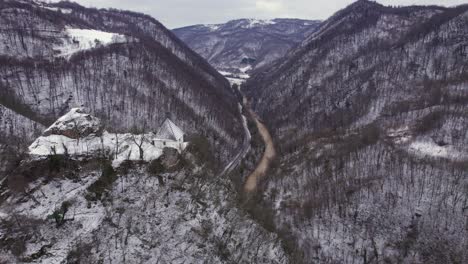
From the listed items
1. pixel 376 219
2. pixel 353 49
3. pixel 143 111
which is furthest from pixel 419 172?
pixel 353 49

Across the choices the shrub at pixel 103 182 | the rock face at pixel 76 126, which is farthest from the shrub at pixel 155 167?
the rock face at pixel 76 126

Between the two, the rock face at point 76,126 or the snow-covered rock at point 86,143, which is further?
the rock face at point 76,126

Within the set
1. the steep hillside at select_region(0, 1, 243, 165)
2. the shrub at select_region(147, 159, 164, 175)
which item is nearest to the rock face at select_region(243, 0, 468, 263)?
the shrub at select_region(147, 159, 164, 175)

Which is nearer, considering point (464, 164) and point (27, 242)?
point (27, 242)

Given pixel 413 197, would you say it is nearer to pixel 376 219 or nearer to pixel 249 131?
pixel 376 219

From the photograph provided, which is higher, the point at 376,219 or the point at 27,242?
the point at 27,242

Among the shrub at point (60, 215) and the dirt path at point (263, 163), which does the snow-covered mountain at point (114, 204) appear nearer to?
the shrub at point (60, 215)
